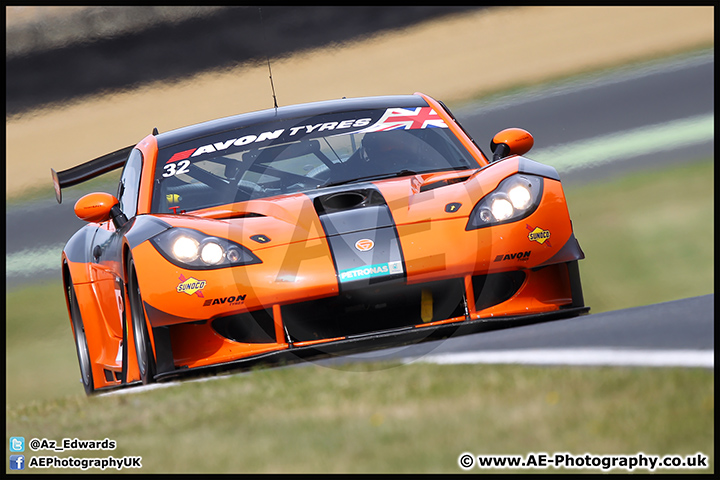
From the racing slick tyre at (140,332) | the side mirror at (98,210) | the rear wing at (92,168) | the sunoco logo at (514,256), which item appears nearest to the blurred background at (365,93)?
the racing slick tyre at (140,332)

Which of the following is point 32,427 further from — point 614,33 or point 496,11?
point 496,11

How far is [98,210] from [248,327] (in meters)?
1.29

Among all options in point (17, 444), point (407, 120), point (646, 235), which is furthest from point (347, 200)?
point (646, 235)

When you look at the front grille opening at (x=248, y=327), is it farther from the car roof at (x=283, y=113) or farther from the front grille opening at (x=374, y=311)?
the car roof at (x=283, y=113)

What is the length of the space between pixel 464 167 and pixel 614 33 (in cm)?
971

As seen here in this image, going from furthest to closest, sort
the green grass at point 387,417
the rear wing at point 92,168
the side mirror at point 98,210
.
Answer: the rear wing at point 92,168 → the side mirror at point 98,210 → the green grass at point 387,417

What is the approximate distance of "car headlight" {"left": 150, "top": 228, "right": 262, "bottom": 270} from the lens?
436cm

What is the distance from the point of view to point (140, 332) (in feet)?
15.1

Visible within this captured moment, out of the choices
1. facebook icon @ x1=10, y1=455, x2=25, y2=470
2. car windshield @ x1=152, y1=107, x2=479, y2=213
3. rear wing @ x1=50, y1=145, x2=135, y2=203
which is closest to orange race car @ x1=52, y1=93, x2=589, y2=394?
car windshield @ x1=152, y1=107, x2=479, y2=213

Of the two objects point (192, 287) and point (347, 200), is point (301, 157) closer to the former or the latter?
point (347, 200)

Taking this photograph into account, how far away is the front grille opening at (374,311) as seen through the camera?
14.2 feet

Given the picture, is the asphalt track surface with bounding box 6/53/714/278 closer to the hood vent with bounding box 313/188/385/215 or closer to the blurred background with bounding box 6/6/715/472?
the blurred background with bounding box 6/6/715/472

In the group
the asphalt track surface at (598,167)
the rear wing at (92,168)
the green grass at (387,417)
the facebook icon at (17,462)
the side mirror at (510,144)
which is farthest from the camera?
the rear wing at (92,168)

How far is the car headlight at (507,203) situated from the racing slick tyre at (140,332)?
1.36 metres
